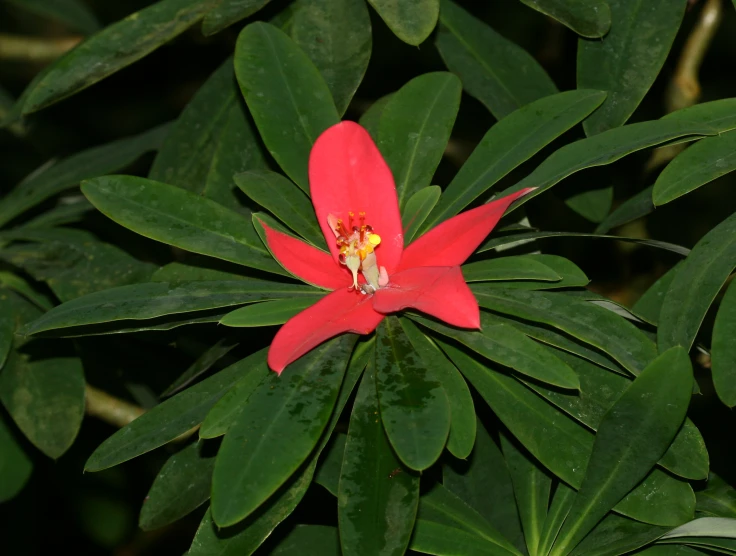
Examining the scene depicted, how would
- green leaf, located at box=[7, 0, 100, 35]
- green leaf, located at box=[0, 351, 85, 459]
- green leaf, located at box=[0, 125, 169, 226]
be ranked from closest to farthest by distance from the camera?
green leaf, located at box=[0, 351, 85, 459] → green leaf, located at box=[0, 125, 169, 226] → green leaf, located at box=[7, 0, 100, 35]

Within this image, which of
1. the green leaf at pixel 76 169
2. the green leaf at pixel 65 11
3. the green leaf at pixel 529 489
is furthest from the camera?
the green leaf at pixel 65 11

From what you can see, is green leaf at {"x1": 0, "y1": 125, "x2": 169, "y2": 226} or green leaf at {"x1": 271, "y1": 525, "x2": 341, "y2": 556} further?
green leaf at {"x1": 0, "y1": 125, "x2": 169, "y2": 226}

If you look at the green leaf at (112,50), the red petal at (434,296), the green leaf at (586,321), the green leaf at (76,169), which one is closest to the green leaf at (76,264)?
the green leaf at (76,169)

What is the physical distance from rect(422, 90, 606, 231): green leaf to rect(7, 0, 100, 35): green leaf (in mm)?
1103

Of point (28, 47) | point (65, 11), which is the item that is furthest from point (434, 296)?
point (28, 47)

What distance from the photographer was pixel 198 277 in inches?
43.6

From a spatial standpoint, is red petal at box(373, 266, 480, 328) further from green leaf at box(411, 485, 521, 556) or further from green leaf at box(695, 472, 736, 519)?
green leaf at box(695, 472, 736, 519)

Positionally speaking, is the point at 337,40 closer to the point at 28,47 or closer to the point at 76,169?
the point at 76,169

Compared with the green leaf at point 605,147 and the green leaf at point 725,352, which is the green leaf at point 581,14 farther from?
the green leaf at point 725,352

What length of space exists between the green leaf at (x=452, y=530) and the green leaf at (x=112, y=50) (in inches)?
25.6

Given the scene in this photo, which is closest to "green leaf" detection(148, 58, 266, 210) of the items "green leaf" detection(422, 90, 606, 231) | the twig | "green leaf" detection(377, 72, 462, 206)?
"green leaf" detection(377, 72, 462, 206)

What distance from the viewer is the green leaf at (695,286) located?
3.09 feet

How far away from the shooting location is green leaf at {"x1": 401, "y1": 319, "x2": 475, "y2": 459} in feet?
2.94

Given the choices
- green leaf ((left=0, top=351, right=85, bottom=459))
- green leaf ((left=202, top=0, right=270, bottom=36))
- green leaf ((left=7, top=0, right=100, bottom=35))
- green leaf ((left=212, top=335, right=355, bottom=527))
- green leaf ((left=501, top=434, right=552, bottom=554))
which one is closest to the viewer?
green leaf ((left=212, top=335, right=355, bottom=527))
